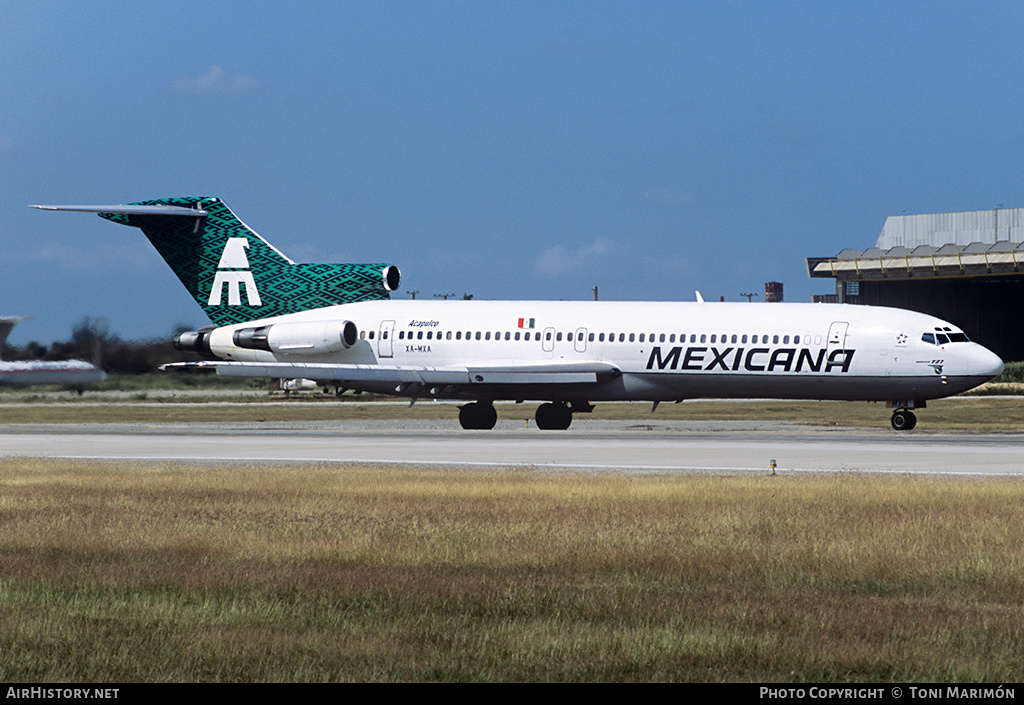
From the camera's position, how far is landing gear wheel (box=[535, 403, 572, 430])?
46.6 meters

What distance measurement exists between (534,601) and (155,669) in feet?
12.8

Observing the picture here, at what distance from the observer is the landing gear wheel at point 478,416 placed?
153 feet

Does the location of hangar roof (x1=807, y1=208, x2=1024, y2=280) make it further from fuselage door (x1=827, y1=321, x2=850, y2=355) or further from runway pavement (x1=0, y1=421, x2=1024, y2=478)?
fuselage door (x1=827, y1=321, x2=850, y2=355)

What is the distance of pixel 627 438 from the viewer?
3981 cm

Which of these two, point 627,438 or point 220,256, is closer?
point 627,438

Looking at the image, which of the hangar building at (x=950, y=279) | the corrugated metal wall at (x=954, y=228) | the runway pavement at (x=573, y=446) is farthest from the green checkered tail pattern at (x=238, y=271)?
the corrugated metal wall at (x=954, y=228)

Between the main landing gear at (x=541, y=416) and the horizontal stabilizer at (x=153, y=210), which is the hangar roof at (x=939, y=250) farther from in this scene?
the horizontal stabilizer at (x=153, y=210)

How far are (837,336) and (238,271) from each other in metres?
22.3

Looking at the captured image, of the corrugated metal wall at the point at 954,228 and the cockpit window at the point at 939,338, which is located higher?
the corrugated metal wall at the point at 954,228

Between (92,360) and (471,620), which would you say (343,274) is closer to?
(92,360)

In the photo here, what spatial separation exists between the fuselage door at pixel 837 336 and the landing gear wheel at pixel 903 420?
12.3 ft

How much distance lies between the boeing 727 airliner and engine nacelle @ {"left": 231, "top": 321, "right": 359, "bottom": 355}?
0.05m

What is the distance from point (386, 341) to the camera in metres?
47.3

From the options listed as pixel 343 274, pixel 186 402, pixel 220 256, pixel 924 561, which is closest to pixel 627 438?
pixel 343 274
